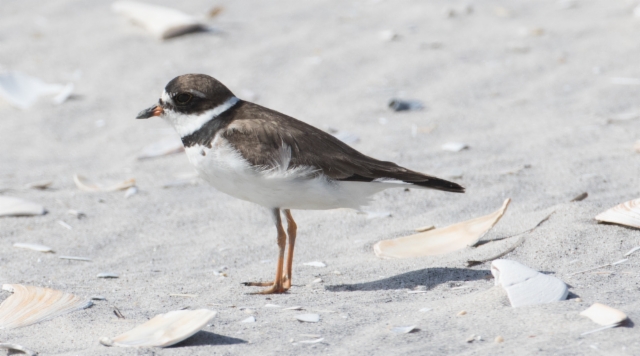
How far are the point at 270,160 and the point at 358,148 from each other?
2.38 meters

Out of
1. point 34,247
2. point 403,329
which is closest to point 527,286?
point 403,329

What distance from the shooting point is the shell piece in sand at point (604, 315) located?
2.87 meters

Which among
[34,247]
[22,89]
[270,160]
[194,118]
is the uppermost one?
[194,118]

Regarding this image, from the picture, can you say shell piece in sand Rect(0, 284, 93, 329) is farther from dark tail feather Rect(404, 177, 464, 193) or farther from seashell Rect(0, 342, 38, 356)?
dark tail feather Rect(404, 177, 464, 193)

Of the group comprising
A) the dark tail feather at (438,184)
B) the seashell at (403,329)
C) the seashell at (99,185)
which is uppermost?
the dark tail feather at (438,184)

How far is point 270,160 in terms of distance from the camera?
12.5ft

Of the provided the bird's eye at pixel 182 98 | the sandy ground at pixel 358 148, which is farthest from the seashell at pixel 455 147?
the bird's eye at pixel 182 98

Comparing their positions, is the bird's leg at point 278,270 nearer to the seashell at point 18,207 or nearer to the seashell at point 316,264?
the seashell at point 316,264

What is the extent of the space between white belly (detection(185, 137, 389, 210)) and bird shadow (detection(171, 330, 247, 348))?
913mm

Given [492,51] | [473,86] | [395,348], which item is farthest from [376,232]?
[492,51]

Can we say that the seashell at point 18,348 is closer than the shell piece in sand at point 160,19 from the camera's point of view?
Yes

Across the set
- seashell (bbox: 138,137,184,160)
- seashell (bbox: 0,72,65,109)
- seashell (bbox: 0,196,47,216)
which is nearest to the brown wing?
seashell (bbox: 0,196,47,216)

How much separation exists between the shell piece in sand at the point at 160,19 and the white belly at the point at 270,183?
423 cm

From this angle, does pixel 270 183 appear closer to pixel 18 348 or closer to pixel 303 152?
pixel 303 152
